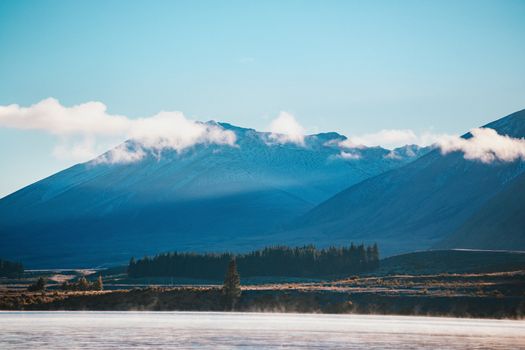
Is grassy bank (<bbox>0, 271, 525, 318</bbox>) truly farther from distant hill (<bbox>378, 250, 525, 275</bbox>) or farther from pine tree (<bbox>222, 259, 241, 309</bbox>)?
distant hill (<bbox>378, 250, 525, 275</bbox>)

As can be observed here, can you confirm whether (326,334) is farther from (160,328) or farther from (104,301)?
(104,301)

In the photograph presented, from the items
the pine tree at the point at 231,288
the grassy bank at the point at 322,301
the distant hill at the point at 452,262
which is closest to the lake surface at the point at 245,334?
the grassy bank at the point at 322,301

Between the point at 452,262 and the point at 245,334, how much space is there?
436ft

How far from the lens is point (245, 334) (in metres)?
56.1

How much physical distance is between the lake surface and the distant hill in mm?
92635

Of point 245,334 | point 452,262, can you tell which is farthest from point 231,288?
point 452,262

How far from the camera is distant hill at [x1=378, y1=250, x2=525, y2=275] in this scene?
165 m

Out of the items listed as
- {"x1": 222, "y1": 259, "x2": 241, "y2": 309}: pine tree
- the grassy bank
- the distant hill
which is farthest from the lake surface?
the distant hill

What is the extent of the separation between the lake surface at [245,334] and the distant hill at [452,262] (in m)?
92.6

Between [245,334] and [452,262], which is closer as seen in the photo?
[245,334]

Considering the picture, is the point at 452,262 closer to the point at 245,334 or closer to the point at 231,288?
the point at 231,288

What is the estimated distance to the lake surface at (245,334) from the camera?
4838cm

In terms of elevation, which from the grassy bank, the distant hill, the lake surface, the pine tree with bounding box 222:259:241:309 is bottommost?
the lake surface

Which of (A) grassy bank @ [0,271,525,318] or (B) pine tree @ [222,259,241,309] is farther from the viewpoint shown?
(B) pine tree @ [222,259,241,309]
